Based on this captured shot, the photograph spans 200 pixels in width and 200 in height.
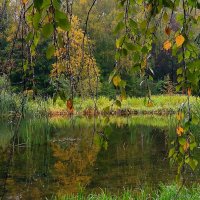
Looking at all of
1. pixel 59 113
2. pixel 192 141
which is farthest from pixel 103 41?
pixel 192 141

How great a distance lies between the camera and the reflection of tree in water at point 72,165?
279 inches

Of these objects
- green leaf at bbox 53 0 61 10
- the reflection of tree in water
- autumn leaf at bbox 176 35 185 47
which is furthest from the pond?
green leaf at bbox 53 0 61 10

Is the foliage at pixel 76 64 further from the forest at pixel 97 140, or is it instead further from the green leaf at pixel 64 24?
the green leaf at pixel 64 24

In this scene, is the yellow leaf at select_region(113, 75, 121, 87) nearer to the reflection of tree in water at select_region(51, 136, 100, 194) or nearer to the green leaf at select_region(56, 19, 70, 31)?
the green leaf at select_region(56, 19, 70, 31)

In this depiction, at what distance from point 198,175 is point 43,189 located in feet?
8.45

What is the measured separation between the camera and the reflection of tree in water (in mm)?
7098

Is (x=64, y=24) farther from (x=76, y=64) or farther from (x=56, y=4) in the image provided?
(x=76, y=64)

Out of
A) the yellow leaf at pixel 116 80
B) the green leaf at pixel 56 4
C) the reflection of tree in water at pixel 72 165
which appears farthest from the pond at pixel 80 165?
the green leaf at pixel 56 4

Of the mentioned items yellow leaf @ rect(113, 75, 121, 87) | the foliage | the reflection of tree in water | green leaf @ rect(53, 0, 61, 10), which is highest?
green leaf @ rect(53, 0, 61, 10)

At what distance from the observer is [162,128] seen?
14758 mm

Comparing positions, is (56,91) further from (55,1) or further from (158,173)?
(158,173)

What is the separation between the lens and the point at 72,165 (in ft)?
28.2

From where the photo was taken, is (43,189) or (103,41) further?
(103,41)

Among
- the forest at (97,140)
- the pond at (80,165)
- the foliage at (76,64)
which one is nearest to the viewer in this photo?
the foliage at (76,64)
